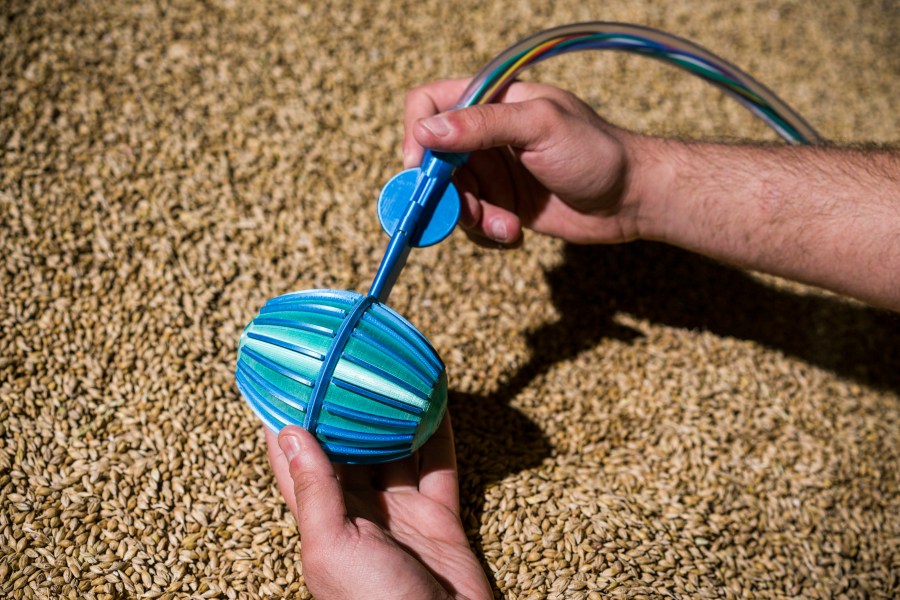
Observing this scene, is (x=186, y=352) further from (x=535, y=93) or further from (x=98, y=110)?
(x=535, y=93)

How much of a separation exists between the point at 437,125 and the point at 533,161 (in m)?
0.41

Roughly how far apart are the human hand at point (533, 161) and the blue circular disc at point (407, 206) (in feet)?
0.35

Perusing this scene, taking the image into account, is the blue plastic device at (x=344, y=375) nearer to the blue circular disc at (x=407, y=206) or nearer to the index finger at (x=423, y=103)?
the blue circular disc at (x=407, y=206)

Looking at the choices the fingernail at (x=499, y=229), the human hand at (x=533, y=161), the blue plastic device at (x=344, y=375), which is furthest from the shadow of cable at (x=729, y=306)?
the blue plastic device at (x=344, y=375)

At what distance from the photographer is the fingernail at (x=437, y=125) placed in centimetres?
168

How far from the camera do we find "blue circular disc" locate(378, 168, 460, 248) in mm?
1689

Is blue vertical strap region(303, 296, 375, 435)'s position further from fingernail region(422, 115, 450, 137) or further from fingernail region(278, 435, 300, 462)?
fingernail region(422, 115, 450, 137)

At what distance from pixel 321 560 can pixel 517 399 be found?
0.95 metres

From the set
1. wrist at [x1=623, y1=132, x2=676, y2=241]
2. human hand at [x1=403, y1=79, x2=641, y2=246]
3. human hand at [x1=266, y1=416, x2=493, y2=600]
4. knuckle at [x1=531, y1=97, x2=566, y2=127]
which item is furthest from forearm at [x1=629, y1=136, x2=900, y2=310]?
human hand at [x1=266, y1=416, x2=493, y2=600]

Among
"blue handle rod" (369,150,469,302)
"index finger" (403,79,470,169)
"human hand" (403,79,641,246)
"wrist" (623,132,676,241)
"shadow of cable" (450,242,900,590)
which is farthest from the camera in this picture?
"shadow of cable" (450,242,900,590)

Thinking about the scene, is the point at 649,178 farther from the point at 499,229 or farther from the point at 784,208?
the point at 499,229

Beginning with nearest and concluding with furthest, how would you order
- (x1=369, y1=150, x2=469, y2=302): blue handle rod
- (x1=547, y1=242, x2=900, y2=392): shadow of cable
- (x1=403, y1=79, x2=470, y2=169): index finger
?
1. (x1=369, y1=150, x2=469, y2=302): blue handle rod
2. (x1=403, y1=79, x2=470, y2=169): index finger
3. (x1=547, y1=242, x2=900, y2=392): shadow of cable

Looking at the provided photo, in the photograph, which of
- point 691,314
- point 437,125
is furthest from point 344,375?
point 691,314

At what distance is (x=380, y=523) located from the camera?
170 centimetres
